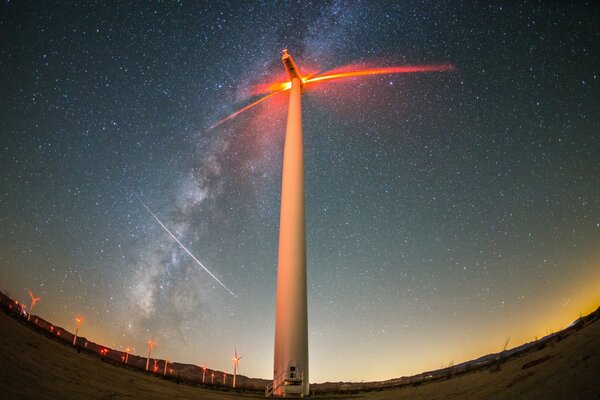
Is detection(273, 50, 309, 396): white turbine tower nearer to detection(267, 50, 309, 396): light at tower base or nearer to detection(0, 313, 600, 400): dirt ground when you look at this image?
detection(267, 50, 309, 396): light at tower base

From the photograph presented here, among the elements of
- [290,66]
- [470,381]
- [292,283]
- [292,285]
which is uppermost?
[290,66]

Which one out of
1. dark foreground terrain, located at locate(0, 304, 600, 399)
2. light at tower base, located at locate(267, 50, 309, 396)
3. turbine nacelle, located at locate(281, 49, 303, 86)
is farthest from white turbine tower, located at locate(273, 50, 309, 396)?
dark foreground terrain, located at locate(0, 304, 600, 399)

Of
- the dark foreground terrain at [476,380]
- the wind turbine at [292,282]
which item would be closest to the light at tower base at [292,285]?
the wind turbine at [292,282]

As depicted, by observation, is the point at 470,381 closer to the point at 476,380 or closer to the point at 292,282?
the point at 476,380

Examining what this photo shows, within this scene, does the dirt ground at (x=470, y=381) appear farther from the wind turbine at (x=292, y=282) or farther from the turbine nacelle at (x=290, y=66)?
the turbine nacelle at (x=290, y=66)

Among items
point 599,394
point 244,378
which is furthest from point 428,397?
point 244,378

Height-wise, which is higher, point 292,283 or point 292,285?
point 292,283

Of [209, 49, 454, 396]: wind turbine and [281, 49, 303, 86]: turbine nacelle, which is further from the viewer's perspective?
[281, 49, 303, 86]: turbine nacelle

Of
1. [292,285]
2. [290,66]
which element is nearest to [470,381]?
[292,285]
